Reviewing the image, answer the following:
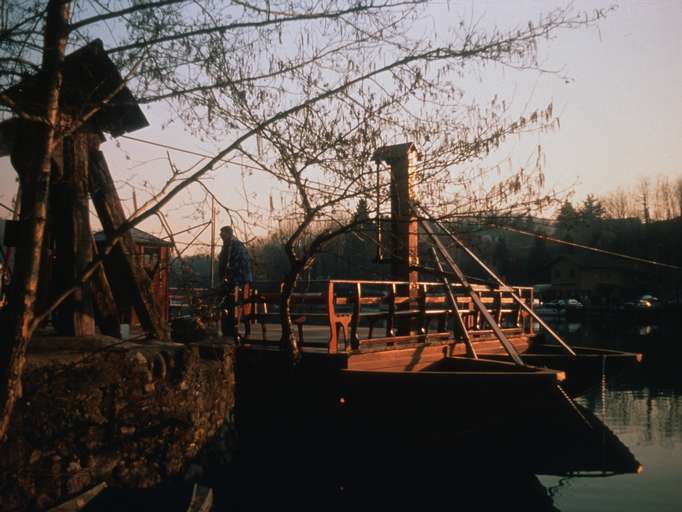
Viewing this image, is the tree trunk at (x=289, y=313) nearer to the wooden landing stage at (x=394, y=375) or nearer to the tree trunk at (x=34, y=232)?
the wooden landing stage at (x=394, y=375)

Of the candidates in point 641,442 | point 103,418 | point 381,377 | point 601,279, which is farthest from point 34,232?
point 601,279

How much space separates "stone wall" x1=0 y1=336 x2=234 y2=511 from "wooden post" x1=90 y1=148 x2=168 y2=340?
689 millimetres

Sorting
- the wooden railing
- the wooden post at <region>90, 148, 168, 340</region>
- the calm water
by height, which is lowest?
the calm water

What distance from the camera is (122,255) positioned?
7719 millimetres

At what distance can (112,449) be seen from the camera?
19.7ft

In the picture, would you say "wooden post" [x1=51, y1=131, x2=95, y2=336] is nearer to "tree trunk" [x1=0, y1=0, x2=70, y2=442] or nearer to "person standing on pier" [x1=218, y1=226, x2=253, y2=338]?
"tree trunk" [x1=0, y1=0, x2=70, y2=442]

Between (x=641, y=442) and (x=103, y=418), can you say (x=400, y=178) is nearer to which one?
(x=103, y=418)

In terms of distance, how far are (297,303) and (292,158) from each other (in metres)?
4.27

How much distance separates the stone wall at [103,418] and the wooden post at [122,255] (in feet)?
2.26

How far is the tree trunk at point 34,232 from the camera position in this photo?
169 inches

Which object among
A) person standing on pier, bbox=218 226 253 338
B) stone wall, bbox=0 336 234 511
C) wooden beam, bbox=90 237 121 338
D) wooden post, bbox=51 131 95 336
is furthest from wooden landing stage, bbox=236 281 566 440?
wooden post, bbox=51 131 95 336

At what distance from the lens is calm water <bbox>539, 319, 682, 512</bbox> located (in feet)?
29.3

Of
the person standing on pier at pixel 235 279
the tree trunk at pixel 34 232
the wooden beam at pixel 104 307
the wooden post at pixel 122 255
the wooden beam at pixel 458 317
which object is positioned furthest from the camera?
the person standing on pier at pixel 235 279

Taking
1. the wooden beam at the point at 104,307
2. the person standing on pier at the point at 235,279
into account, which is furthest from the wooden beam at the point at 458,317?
the wooden beam at the point at 104,307
